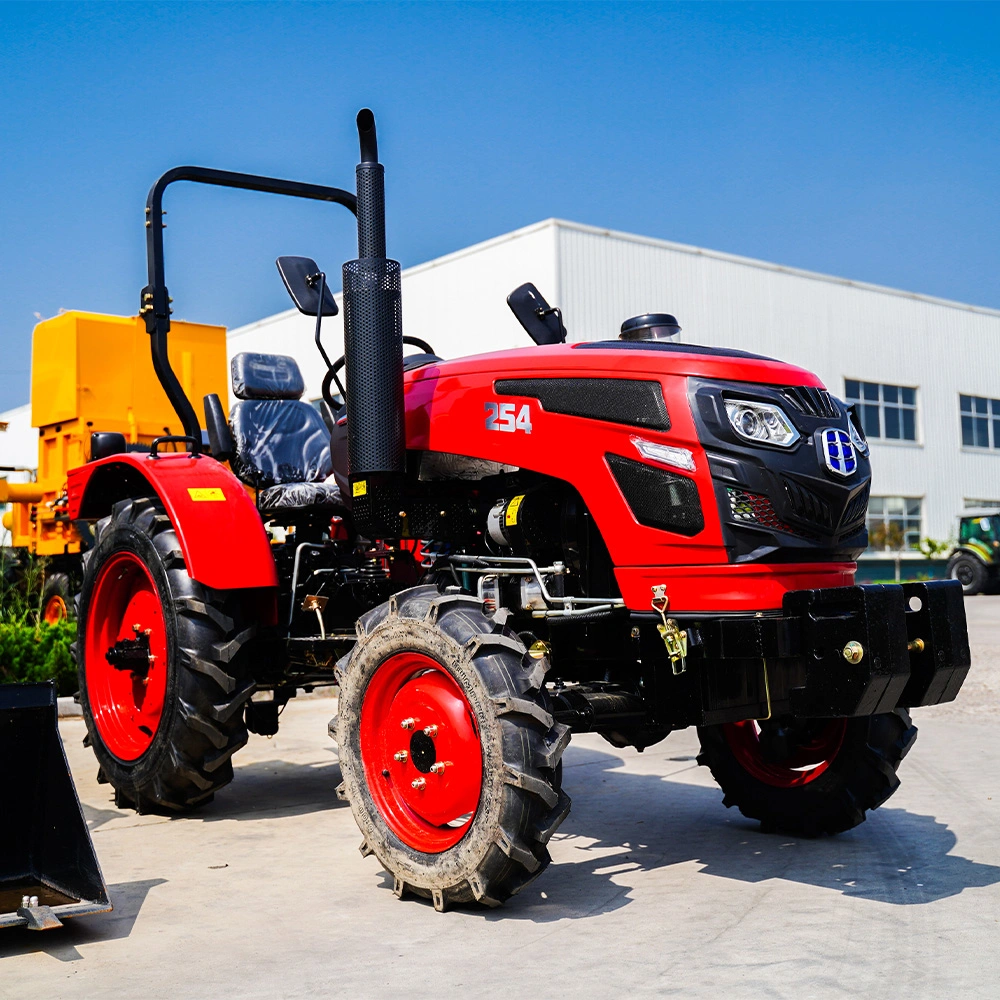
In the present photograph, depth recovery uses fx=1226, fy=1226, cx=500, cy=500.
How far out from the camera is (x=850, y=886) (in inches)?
154

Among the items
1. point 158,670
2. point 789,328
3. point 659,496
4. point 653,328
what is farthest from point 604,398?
point 789,328

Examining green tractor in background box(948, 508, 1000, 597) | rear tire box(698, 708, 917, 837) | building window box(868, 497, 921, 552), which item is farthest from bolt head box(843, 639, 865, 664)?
building window box(868, 497, 921, 552)

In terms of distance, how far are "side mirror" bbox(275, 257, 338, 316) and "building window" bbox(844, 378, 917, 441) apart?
26.2 m

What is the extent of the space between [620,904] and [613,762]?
2.71m

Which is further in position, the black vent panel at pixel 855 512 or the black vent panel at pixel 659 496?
the black vent panel at pixel 855 512

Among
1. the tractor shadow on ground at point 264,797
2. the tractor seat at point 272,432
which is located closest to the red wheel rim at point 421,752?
the tractor shadow on ground at point 264,797

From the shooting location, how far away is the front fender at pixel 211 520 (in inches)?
192

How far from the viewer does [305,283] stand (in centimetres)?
466

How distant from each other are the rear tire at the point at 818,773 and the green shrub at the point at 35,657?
16.8 ft

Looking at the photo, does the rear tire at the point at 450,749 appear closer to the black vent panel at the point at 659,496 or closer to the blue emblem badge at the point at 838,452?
the black vent panel at the point at 659,496

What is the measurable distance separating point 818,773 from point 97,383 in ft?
27.7

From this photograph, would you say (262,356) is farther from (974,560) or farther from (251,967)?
(974,560)

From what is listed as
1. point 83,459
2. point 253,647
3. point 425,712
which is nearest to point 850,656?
point 425,712

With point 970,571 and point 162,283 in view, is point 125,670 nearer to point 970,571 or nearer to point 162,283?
point 162,283
